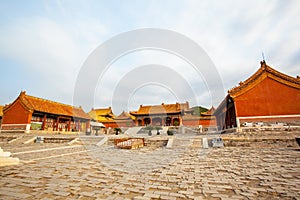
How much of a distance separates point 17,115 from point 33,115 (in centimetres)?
182

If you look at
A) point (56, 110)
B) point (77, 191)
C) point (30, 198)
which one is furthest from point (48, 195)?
point (56, 110)

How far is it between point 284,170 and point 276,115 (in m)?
10.7

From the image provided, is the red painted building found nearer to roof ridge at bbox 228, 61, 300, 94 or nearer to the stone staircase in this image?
roof ridge at bbox 228, 61, 300, 94

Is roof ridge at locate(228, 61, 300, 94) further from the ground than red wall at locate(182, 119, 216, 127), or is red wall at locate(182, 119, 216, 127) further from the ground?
roof ridge at locate(228, 61, 300, 94)

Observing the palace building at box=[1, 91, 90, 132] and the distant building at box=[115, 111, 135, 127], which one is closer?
the palace building at box=[1, 91, 90, 132]

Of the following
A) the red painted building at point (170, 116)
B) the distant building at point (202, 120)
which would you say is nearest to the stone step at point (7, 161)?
the red painted building at point (170, 116)

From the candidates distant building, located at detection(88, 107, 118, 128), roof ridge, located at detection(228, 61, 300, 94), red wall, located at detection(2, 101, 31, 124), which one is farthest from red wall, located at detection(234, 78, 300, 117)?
distant building, located at detection(88, 107, 118, 128)

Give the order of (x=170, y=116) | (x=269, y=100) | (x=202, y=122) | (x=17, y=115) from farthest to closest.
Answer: (x=170, y=116) → (x=202, y=122) → (x=17, y=115) → (x=269, y=100)

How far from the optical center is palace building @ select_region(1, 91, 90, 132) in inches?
797

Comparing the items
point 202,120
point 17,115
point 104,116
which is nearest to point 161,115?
point 202,120

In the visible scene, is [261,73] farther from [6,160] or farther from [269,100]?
[6,160]

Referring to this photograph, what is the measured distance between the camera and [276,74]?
43.7ft

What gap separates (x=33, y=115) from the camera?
2125 cm

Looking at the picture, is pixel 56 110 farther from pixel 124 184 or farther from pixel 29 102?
pixel 124 184
